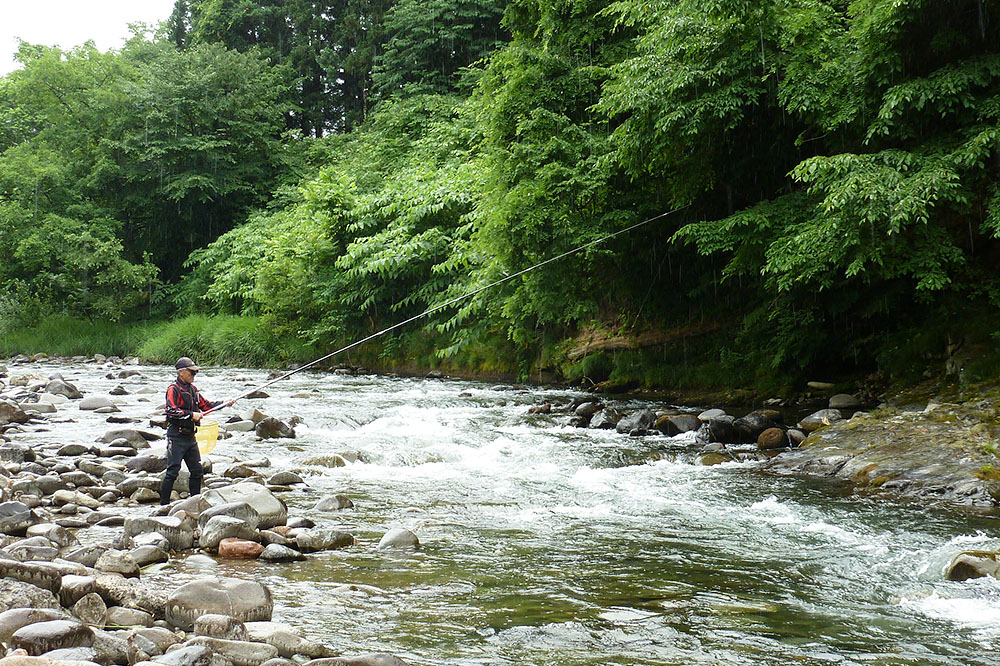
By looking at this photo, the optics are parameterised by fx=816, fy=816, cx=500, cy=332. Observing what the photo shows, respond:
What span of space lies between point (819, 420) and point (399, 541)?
20.7 feet

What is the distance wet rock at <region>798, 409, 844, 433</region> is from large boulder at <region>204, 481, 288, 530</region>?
21.4 ft

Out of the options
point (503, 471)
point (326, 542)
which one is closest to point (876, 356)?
point (503, 471)

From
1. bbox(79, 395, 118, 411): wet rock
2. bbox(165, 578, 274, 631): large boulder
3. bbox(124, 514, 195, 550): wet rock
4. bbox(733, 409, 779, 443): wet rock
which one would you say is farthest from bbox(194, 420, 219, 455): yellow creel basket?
bbox(79, 395, 118, 411): wet rock

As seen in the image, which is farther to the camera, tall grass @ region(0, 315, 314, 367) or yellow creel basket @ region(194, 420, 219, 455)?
tall grass @ region(0, 315, 314, 367)

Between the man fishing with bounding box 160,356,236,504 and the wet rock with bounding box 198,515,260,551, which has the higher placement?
the man fishing with bounding box 160,356,236,504

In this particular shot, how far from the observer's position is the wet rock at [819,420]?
392 inches

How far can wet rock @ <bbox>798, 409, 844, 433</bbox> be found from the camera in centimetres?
995

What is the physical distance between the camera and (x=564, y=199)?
13.8 m

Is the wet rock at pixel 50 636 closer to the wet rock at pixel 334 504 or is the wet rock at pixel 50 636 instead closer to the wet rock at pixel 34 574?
the wet rock at pixel 34 574

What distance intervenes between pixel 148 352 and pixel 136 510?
72.7 feet

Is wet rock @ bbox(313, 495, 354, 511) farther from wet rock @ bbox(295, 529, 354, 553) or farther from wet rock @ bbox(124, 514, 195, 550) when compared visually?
wet rock @ bbox(124, 514, 195, 550)

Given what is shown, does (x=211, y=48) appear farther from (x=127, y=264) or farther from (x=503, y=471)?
(x=503, y=471)

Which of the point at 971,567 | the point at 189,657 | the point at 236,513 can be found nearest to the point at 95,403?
the point at 236,513

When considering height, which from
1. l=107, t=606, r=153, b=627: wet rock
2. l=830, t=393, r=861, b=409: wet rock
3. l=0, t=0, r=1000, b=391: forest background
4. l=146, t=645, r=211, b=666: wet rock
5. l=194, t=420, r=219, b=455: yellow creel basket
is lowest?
l=107, t=606, r=153, b=627: wet rock
